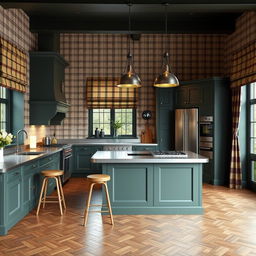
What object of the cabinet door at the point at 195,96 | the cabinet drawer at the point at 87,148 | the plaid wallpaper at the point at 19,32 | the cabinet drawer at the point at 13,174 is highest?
the plaid wallpaper at the point at 19,32

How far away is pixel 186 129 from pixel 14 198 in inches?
175

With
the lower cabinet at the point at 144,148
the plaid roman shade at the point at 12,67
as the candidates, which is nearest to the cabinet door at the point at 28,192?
the plaid roman shade at the point at 12,67

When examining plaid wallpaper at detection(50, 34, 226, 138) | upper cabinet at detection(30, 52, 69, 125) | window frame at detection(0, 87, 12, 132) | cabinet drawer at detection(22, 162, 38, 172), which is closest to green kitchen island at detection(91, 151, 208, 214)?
cabinet drawer at detection(22, 162, 38, 172)

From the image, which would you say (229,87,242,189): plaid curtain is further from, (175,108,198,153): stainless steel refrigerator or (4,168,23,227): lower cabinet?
(4,168,23,227): lower cabinet

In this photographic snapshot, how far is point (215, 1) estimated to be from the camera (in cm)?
506

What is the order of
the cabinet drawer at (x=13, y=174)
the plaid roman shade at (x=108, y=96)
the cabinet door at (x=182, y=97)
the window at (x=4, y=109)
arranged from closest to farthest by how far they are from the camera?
the cabinet drawer at (x=13, y=174) → the window at (x=4, y=109) → the cabinet door at (x=182, y=97) → the plaid roman shade at (x=108, y=96)

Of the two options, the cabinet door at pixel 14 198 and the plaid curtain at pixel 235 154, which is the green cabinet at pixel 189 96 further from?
the cabinet door at pixel 14 198

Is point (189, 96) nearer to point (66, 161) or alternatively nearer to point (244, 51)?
point (244, 51)

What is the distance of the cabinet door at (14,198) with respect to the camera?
3.92m

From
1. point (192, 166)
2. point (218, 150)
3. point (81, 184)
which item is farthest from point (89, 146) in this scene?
point (192, 166)

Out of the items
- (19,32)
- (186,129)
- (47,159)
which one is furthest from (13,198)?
(186,129)

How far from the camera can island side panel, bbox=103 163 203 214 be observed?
466 cm

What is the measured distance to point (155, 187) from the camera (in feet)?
15.3

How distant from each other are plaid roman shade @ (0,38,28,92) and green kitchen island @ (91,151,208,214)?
2.01 m
